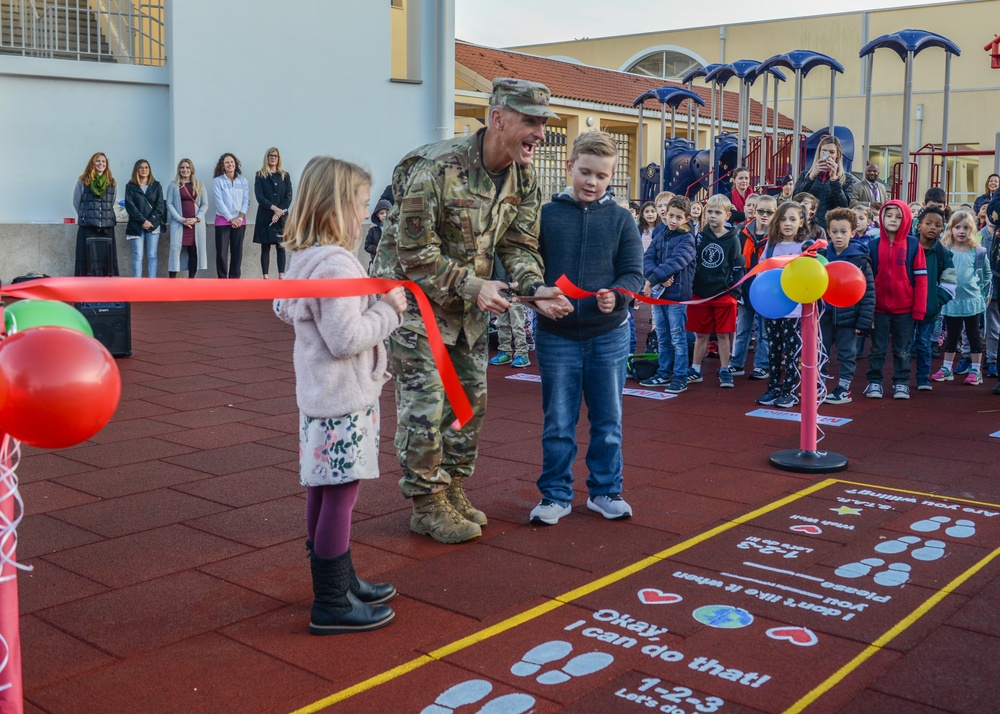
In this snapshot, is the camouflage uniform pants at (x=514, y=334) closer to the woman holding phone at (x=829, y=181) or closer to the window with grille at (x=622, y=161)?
the woman holding phone at (x=829, y=181)

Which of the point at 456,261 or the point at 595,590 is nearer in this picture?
the point at 595,590

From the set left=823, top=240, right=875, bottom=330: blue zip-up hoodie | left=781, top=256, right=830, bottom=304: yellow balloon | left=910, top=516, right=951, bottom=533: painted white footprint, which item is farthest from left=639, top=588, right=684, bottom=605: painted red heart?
left=823, top=240, right=875, bottom=330: blue zip-up hoodie

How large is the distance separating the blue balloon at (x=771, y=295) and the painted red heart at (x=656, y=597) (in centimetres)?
288

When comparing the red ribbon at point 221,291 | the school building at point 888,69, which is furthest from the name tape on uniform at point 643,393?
the school building at point 888,69

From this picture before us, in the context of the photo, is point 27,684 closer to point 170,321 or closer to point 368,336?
point 368,336

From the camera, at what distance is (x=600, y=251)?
203 inches

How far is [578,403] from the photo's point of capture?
5.32 meters

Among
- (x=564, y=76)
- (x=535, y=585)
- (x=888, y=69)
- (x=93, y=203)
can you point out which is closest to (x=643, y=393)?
(x=535, y=585)

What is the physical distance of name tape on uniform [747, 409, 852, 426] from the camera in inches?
308

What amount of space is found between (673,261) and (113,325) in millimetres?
5479

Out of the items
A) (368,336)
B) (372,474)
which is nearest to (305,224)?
(368,336)

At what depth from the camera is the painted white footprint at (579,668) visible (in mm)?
3418

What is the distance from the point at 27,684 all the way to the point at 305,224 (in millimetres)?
1780

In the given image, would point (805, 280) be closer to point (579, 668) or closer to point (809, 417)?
point (809, 417)
